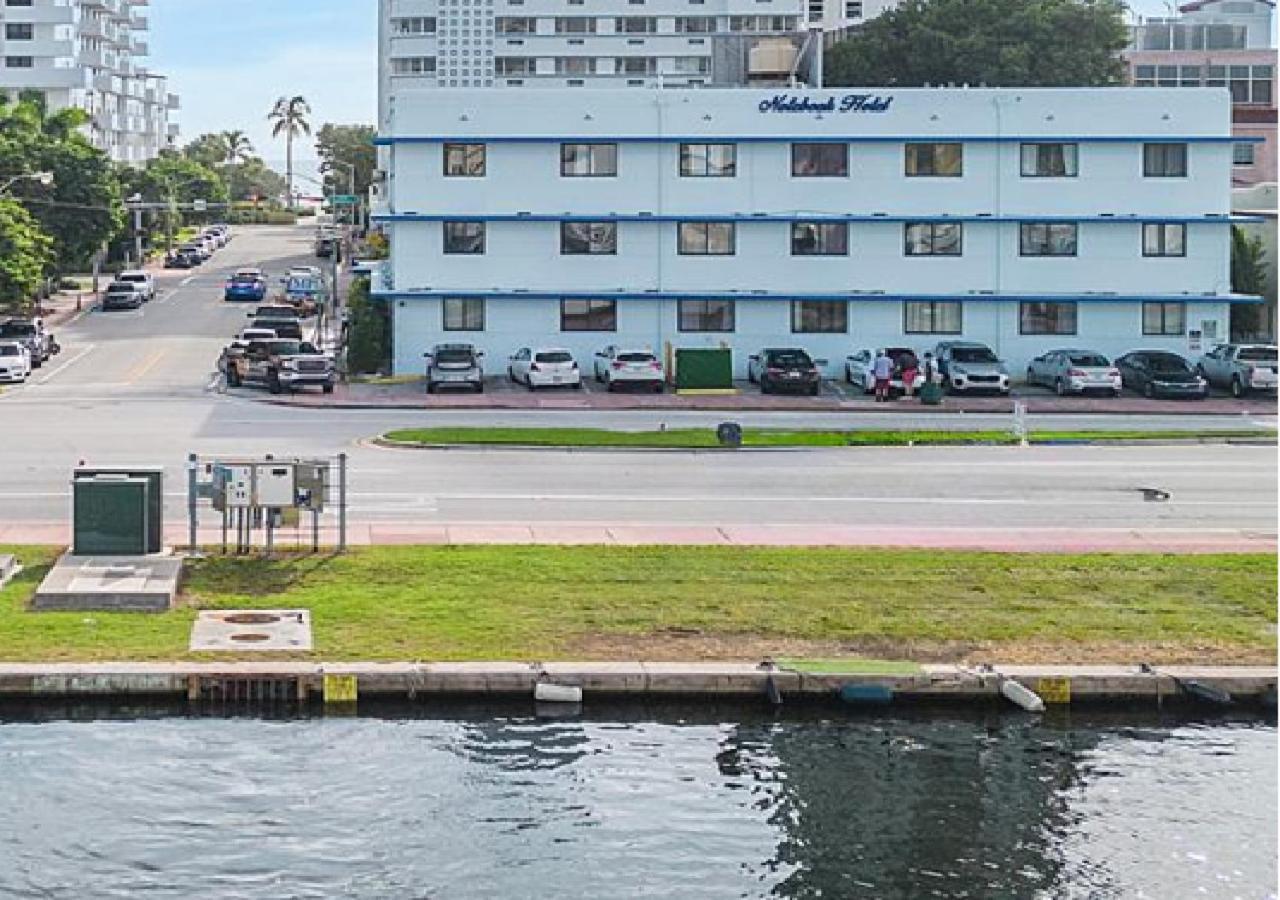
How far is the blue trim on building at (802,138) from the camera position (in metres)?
65.2

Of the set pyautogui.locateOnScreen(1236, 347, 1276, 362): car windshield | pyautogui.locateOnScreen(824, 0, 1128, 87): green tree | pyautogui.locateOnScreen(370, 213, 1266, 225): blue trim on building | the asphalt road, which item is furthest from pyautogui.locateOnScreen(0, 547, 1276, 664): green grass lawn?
pyautogui.locateOnScreen(824, 0, 1128, 87): green tree

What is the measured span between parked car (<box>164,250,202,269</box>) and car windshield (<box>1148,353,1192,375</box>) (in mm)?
77610

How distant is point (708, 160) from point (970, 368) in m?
11.3

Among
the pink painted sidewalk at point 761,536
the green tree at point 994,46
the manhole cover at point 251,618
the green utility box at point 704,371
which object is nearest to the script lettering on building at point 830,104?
the green utility box at point 704,371

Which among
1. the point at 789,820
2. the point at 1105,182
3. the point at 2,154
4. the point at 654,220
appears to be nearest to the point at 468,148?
the point at 654,220

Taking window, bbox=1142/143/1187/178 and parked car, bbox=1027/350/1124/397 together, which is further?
window, bbox=1142/143/1187/178

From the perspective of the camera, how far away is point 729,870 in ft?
57.4

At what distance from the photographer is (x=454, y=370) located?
198 ft

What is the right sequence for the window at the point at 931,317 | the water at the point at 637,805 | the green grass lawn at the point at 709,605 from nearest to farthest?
1. the water at the point at 637,805
2. the green grass lawn at the point at 709,605
3. the window at the point at 931,317

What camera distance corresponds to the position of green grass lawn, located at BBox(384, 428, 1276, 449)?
147ft

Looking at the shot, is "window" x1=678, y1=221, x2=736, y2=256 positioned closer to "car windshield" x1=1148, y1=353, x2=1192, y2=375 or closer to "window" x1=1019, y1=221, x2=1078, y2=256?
"window" x1=1019, y1=221, x2=1078, y2=256

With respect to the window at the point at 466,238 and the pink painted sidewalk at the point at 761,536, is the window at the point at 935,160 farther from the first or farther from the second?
the pink painted sidewalk at the point at 761,536

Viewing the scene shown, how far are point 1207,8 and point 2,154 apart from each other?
8696cm

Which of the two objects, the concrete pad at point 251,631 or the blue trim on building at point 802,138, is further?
the blue trim on building at point 802,138
